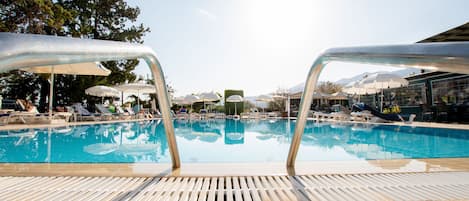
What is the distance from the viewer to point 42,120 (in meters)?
10.7

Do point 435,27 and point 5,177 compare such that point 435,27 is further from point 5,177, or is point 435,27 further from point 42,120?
point 42,120

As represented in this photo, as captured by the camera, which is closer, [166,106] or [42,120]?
[166,106]

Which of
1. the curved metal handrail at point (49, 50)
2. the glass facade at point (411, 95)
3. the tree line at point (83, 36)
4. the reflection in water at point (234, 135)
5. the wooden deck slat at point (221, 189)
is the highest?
the tree line at point (83, 36)

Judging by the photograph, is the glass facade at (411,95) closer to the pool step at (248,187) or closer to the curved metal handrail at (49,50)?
the pool step at (248,187)

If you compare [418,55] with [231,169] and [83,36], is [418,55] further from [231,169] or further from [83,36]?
[83,36]

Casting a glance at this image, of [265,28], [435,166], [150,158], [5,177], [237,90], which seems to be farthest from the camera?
[237,90]

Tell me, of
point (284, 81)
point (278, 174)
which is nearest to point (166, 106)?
point (278, 174)

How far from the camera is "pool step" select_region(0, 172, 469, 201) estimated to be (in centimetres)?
189

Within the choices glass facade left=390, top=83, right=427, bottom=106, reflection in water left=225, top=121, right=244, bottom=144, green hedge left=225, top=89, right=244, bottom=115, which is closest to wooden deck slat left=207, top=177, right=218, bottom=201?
reflection in water left=225, top=121, right=244, bottom=144

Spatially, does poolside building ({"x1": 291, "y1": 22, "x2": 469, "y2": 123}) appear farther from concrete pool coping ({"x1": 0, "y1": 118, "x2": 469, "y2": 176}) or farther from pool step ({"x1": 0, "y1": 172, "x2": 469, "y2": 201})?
pool step ({"x1": 0, "y1": 172, "x2": 469, "y2": 201})

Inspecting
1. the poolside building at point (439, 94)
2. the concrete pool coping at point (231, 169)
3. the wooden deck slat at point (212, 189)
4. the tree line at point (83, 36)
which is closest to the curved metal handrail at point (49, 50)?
the wooden deck slat at point (212, 189)

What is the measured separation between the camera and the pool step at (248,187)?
1891 mm

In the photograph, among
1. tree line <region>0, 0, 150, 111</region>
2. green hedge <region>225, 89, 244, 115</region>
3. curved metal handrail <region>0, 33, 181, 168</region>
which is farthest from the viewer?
green hedge <region>225, 89, 244, 115</region>

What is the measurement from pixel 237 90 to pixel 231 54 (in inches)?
295
